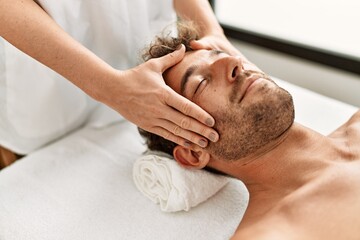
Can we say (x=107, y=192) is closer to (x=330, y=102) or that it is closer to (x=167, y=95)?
(x=167, y=95)

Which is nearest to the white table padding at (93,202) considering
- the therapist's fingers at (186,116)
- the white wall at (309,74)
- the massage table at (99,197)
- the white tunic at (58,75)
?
the massage table at (99,197)

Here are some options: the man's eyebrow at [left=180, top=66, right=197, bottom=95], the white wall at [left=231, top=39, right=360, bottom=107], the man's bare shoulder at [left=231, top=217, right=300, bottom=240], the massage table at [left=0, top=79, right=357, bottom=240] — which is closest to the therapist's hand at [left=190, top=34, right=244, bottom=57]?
the man's eyebrow at [left=180, top=66, right=197, bottom=95]

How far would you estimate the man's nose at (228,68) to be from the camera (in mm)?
1188

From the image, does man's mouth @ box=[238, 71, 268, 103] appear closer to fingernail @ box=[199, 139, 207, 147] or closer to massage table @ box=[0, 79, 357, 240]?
fingernail @ box=[199, 139, 207, 147]

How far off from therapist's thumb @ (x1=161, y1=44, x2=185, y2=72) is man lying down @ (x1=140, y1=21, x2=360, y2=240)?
22 millimetres

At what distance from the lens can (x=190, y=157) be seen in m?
1.35

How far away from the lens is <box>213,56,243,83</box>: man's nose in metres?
1.19

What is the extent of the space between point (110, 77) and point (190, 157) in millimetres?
395

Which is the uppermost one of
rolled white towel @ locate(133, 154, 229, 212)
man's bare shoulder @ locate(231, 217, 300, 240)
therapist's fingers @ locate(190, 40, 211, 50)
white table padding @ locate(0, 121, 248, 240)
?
therapist's fingers @ locate(190, 40, 211, 50)

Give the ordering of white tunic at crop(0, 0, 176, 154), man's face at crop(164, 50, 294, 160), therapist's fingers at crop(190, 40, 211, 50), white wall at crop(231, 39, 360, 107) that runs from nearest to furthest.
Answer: man's face at crop(164, 50, 294, 160) → therapist's fingers at crop(190, 40, 211, 50) → white tunic at crop(0, 0, 176, 154) → white wall at crop(231, 39, 360, 107)

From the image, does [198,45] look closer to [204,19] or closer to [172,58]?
[172,58]

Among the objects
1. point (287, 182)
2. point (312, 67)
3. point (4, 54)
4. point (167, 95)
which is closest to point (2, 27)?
point (4, 54)

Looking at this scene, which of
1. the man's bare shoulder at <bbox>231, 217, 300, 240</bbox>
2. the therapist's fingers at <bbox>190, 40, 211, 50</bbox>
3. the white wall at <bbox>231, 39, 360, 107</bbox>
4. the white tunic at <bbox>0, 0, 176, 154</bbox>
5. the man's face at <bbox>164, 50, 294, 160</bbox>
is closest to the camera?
the man's bare shoulder at <bbox>231, 217, 300, 240</bbox>

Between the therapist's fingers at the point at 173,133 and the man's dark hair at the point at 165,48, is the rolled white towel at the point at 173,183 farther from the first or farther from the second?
the therapist's fingers at the point at 173,133
